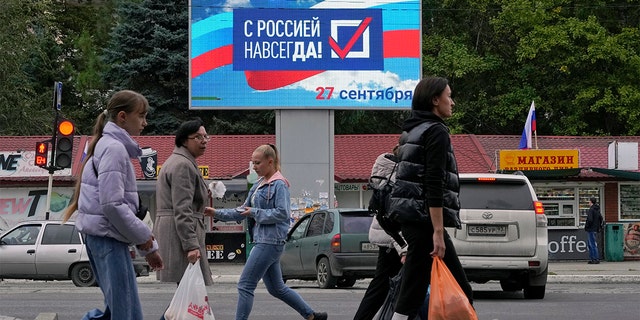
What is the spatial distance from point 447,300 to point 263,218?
2.74 metres

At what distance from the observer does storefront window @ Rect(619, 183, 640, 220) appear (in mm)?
35250

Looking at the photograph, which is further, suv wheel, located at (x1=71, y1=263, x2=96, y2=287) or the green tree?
the green tree

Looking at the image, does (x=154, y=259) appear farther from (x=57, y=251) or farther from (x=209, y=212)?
(x=57, y=251)

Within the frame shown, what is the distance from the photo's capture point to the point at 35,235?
24.2 m

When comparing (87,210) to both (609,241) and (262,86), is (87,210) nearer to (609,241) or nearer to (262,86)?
(262,86)

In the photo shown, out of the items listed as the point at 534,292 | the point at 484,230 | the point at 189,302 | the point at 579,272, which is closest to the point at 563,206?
the point at 579,272

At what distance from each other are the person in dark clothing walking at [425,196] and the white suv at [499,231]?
290 inches

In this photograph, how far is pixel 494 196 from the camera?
A: 50.2 ft

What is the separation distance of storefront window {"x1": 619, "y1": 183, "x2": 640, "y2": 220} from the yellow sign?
155 inches

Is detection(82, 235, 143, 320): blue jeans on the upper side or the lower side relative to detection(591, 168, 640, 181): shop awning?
lower

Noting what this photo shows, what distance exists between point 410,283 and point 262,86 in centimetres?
2296

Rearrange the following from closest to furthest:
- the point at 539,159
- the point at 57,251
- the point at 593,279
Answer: the point at 57,251
the point at 593,279
the point at 539,159

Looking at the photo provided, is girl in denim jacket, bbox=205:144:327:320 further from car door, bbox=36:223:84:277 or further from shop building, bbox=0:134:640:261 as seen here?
shop building, bbox=0:134:640:261

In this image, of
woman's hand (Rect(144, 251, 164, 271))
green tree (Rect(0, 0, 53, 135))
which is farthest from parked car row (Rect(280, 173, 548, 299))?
green tree (Rect(0, 0, 53, 135))
